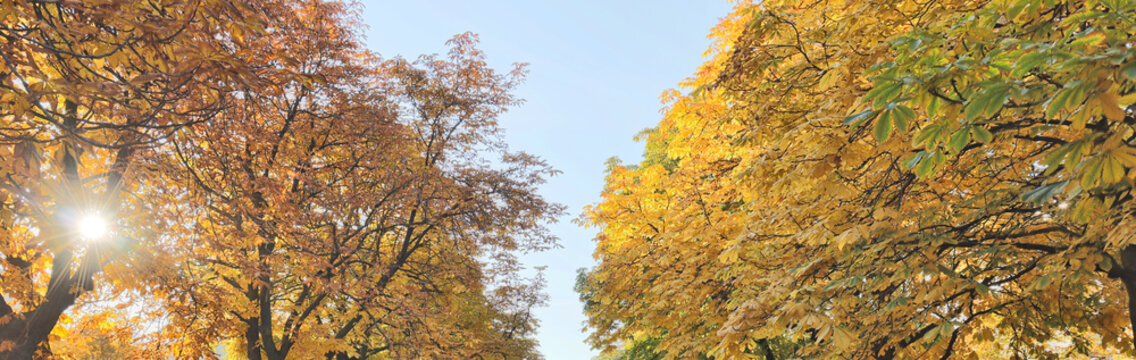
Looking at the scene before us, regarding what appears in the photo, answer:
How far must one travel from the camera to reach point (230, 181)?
7336mm

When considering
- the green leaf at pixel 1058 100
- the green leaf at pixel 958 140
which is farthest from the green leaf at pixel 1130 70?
the green leaf at pixel 958 140

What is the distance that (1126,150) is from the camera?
87.1 inches

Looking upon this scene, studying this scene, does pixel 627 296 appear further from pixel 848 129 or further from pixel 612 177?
pixel 848 129

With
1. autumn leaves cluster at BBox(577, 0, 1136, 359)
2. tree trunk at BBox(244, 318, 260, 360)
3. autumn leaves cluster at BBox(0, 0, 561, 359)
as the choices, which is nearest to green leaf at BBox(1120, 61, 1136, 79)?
autumn leaves cluster at BBox(577, 0, 1136, 359)

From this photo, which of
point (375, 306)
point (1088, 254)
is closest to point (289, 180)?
point (375, 306)

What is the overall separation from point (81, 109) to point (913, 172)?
35.5ft

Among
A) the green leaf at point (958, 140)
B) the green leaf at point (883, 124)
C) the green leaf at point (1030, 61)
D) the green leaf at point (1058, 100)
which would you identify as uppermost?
the green leaf at point (883, 124)

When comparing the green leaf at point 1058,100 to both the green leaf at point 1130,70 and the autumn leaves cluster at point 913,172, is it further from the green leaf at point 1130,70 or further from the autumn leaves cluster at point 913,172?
the green leaf at point 1130,70

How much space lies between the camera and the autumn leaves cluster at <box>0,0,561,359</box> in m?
3.63

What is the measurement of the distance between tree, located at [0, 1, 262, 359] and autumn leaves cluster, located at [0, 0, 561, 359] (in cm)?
3

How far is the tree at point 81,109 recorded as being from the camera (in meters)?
3.24

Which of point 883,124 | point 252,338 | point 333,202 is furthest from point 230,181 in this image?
point 883,124

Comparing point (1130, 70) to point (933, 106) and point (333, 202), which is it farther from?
point (333, 202)

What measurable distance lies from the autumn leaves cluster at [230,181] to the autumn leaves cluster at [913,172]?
11.8 ft
